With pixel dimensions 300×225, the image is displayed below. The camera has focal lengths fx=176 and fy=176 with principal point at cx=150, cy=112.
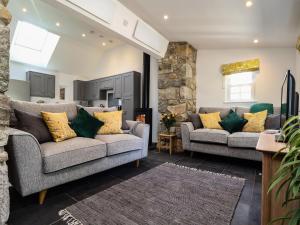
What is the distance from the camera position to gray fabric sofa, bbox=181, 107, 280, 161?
9.17 feet

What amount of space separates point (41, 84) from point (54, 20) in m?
2.41

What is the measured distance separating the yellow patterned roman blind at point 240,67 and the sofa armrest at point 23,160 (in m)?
4.13

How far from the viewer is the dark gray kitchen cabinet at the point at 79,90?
22.2 ft

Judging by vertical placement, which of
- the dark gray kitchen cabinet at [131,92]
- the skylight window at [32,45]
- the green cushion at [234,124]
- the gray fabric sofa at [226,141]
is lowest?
the gray fabric sofa at [226,141]

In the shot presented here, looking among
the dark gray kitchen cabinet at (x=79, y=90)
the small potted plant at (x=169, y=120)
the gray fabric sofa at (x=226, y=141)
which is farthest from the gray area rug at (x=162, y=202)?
the dark gray kitchen cabinet at (x=79, y=90)

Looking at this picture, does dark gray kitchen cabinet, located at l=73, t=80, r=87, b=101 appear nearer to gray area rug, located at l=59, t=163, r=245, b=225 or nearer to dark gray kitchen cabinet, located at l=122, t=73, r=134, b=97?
dark gray kitchen cabinet, located at l=122, t=73, r=134, b=97

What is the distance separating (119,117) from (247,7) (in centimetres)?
253

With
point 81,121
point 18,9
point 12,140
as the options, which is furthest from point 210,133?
point 18,9

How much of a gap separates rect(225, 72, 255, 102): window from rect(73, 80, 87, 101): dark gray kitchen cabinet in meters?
5.07

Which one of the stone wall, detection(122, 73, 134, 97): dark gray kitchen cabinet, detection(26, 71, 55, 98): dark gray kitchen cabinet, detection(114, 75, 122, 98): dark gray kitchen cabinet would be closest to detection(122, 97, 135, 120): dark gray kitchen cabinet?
detection(122, 73, 134, 97): dark gray kitchen cabinet

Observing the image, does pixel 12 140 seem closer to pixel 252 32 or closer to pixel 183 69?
pixel 183 69

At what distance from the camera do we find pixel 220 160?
10.6 ft

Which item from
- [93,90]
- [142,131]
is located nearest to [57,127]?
[142,131]

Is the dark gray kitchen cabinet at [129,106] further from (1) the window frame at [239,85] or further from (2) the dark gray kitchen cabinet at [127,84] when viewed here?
(1) the window frame at [239,85]
